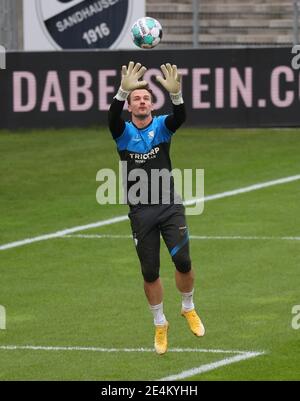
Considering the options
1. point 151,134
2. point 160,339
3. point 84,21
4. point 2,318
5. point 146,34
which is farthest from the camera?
point 84,21

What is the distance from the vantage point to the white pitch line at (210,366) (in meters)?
12.8

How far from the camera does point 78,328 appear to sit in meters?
15.1

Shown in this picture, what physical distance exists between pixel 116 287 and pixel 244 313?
2.23 m

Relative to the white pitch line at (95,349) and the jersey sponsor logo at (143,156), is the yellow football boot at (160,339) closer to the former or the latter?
the white pitch line at (95,349)

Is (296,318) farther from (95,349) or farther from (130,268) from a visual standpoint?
(130,268)

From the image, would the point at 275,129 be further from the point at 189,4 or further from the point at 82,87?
the point at 189,4

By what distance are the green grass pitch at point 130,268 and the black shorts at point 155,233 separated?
0.91m

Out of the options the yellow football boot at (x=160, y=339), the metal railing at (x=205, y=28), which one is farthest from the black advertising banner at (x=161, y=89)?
the yellow football boot at (x=160, y=339)

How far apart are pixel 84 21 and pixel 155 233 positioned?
19474 millimetres

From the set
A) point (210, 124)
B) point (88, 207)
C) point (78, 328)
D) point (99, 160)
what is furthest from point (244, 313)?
point (210, 124)

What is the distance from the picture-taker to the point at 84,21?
3278 centimetres

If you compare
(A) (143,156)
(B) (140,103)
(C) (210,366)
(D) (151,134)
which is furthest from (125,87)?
(C) (210,366)

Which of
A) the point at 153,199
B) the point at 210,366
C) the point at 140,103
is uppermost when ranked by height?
the point at 140,103
